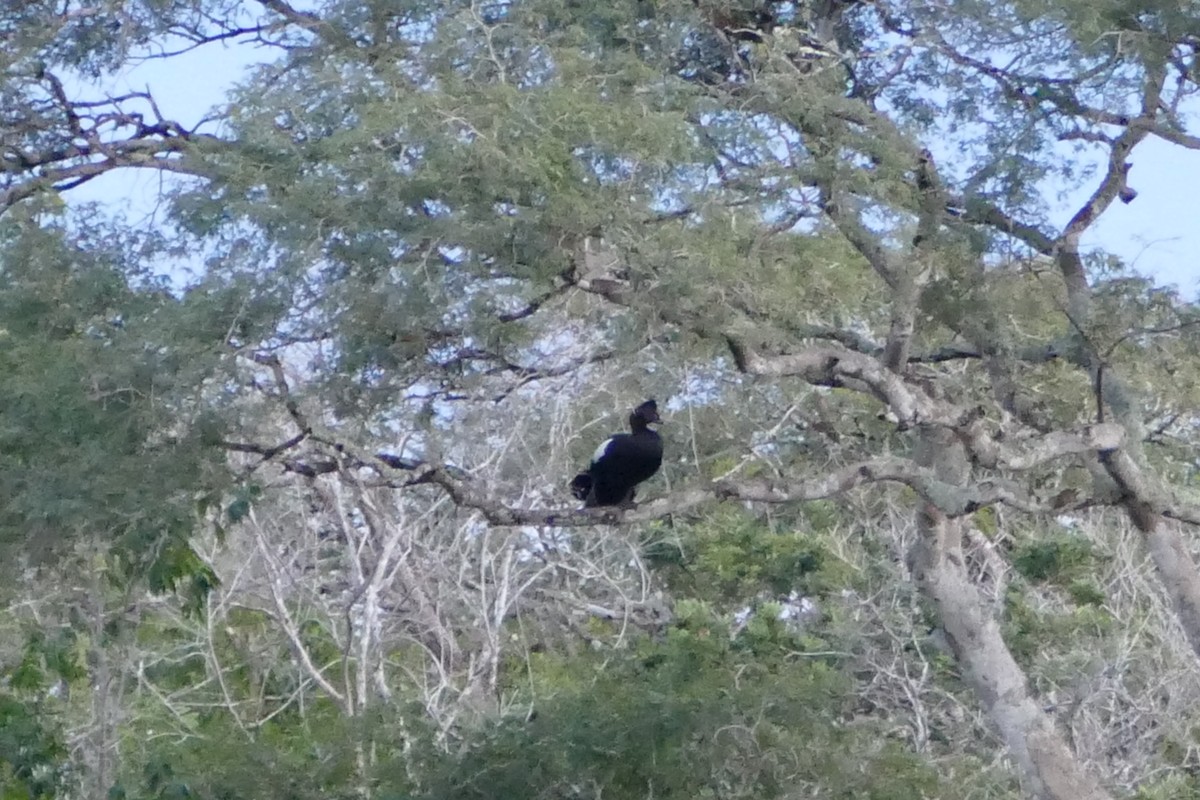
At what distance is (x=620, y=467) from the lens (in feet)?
23.2

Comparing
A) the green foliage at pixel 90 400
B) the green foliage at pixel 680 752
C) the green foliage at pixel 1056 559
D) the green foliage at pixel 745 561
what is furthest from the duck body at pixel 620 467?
the green foliage at pixel 1056 559

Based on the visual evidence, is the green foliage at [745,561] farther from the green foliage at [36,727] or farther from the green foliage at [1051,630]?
the green foliage at [36,727]

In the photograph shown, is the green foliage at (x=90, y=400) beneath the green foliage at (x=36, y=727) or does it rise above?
above

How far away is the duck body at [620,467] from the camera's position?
7.08 metres

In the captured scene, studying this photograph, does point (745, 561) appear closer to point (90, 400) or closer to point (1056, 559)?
point (1056, 559)

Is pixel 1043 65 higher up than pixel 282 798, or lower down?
higher up

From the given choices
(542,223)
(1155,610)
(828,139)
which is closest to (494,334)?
(542,223)

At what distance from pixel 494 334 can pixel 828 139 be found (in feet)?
4.95

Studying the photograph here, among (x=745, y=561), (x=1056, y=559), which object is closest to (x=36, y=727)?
(x=745, y=561)

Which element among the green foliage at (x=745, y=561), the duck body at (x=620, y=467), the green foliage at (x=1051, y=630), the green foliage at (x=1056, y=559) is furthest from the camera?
the green foliage at (x=1056, y=559)

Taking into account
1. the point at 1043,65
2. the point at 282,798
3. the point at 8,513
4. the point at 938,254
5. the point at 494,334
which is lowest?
the point at 282,798

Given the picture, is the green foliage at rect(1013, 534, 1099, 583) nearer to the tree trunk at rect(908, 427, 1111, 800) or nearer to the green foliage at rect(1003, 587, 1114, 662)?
the green foliage at rect(1003, 587, 1114, 662)

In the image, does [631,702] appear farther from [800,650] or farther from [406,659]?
[406,659]

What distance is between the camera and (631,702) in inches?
280
